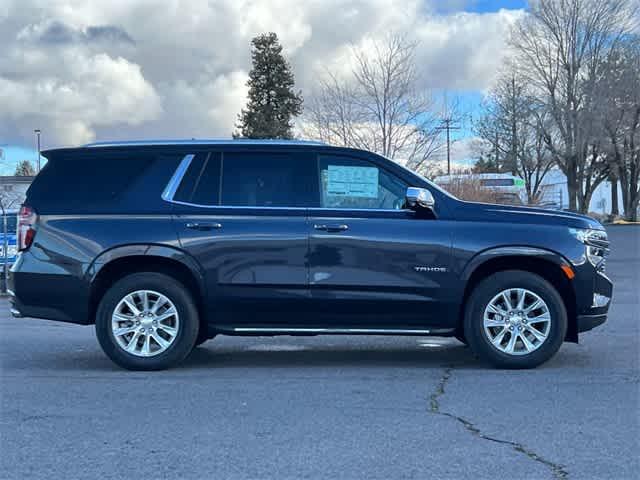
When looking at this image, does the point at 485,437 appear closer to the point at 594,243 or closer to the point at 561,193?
the point at 594,243

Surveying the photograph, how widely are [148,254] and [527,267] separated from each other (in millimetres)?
3223

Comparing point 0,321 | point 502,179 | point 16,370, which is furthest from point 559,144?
point 16,370

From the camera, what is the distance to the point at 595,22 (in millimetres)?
46469

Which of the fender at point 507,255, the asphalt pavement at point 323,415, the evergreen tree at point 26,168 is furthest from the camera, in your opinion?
the evergreen tree at point 26,168

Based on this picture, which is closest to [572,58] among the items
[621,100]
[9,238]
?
[621,100]

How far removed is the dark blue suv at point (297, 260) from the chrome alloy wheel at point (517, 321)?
12 mm

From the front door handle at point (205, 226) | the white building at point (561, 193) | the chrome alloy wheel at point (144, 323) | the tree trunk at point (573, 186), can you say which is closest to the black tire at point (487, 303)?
the front door handle at point (205, 226)

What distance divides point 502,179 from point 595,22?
13.2 metres

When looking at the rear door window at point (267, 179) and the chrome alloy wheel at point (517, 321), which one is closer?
the chrome alloy wheel at point (517, 321)

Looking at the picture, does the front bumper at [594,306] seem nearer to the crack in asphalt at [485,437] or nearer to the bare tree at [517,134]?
the crack in asphalt at [485,437]

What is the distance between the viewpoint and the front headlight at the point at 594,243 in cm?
734

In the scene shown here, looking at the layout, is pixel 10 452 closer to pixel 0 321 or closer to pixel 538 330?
pixel 538 330

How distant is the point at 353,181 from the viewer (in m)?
7.50

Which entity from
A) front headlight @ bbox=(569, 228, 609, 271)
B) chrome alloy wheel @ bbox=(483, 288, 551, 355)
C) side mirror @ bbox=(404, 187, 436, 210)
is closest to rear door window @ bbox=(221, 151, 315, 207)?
side mirror @ bbox=(404, 187, 436, 210)
